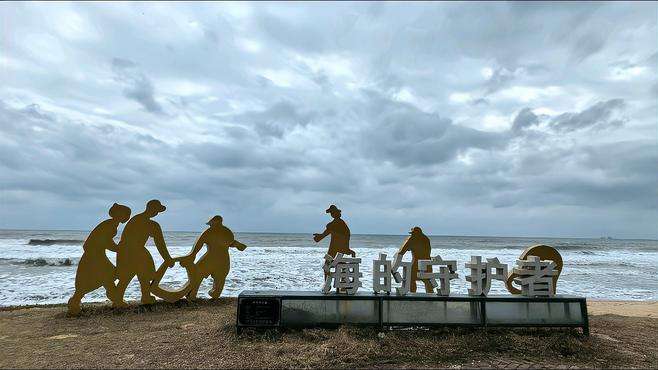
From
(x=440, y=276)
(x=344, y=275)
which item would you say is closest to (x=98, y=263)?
(x=344, y=275)

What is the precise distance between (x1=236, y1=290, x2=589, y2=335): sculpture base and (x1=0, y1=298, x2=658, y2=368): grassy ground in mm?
177

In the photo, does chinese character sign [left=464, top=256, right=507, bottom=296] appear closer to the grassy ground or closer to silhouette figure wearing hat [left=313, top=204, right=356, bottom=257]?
the grassy ground

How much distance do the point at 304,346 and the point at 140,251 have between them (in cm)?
503

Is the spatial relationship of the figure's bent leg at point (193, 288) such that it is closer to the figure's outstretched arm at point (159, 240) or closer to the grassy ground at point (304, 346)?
the figure's outstretched arm at point (159, 240)

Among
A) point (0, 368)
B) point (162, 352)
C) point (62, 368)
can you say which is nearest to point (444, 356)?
point (162, 352)

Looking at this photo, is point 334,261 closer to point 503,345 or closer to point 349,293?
point 349,293

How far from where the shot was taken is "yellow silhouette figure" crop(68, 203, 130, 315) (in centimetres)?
867

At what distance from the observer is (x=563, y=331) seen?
7.15 meters

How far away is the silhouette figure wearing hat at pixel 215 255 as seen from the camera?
32.9 ft

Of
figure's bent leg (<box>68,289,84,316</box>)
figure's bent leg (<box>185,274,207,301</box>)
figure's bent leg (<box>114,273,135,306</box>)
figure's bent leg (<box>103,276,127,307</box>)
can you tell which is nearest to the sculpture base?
figure's bent leg (<box>185,274,207,301</box>)

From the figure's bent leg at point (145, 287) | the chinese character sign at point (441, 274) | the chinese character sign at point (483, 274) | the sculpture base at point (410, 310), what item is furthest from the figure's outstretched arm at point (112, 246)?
the chinese character sign at point (483, 274)

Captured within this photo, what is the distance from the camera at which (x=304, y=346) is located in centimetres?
606

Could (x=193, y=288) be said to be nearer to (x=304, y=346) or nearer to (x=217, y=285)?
(x=217, y=285)

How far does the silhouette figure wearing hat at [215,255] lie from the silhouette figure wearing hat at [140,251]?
32.0 inches
